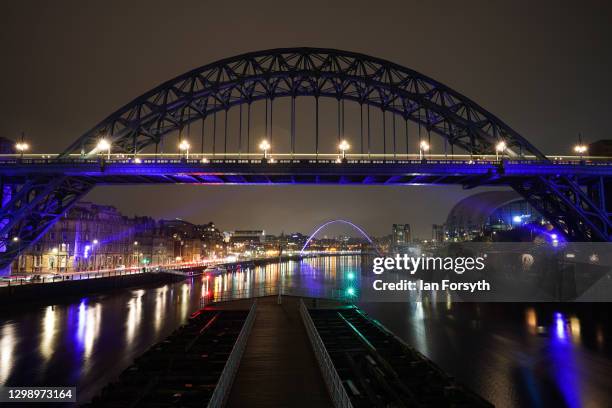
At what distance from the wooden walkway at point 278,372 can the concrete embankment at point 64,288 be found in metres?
32.5

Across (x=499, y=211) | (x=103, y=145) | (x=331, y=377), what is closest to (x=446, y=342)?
(x=331, y=377)

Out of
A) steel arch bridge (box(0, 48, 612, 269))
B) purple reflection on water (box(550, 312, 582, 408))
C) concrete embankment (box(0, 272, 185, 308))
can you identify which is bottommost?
purple reflection on water (box(550, 312, 582, 408))

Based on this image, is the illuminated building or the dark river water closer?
the dark river water

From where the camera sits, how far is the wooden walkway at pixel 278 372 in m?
14.2

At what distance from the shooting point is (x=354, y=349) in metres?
21.0

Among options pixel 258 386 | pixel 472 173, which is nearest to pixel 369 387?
pixel 258 386

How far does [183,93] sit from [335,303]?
29.1 meters

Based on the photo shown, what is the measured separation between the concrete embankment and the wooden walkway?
32.5 m

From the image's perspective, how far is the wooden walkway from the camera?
14156mm

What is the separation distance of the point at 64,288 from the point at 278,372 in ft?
150

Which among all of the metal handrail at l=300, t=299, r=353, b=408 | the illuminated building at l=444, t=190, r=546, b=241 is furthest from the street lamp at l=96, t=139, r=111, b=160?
the illuminated building at l=444, t=190, r=546, b=241

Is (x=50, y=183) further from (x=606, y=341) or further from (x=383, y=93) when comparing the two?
(x=606, y=341)

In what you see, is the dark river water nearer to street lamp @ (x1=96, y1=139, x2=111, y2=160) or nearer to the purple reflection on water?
the purple reflection on water

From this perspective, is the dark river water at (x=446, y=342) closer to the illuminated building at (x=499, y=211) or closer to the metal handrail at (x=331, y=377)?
the metal handrail at (x=331, y=377)
